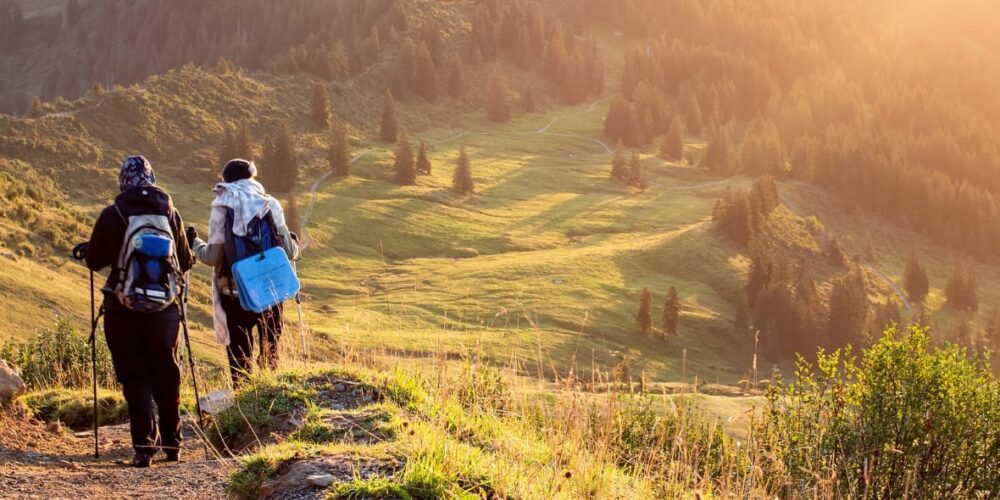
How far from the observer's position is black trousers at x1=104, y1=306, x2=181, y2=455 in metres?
10.4

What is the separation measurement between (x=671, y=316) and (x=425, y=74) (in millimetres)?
71837

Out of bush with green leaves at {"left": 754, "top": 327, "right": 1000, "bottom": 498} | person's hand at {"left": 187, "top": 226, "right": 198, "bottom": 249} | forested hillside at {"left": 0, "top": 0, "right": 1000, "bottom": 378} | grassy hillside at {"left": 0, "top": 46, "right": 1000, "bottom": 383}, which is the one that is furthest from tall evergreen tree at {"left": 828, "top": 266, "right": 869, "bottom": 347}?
person's hand at {"left": 187, "top": 226, "right": 198, "bottom": 249}

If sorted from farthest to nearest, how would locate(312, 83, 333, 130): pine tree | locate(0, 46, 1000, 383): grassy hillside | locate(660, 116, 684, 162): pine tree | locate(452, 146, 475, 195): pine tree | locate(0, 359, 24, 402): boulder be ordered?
locate(660, 116, 684, 162): pine tree
locate(312, 83, 333, 130): pine tree
locate(452, 146, 475, 195): pine tree
locate(0, 46, 1000, 383): grassy hillside
locate(0, 359, 24, 402): boulder

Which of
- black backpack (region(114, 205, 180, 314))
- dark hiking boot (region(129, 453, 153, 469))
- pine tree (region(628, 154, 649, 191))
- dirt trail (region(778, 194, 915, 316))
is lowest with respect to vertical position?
dirt trail (region(778, 194, 915, 316))

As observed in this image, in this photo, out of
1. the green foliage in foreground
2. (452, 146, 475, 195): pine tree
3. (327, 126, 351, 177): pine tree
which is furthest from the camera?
(452, 146, 475, 195): pine tree

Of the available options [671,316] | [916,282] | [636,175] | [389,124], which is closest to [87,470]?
[671,316]

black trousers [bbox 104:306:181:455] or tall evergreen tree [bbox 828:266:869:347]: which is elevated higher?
black trousers [bbox 104:306:181:455]

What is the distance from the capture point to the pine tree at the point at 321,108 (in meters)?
115

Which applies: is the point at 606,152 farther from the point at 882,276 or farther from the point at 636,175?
the point at 882,276

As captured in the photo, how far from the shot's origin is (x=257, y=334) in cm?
1271

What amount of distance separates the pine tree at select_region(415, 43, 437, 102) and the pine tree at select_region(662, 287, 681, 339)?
69.6 m

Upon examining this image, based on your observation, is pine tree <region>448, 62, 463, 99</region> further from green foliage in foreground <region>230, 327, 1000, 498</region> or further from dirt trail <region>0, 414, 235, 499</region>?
dirt trail <region>0, 414, 235, 499</region>

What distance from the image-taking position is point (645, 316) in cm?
7762

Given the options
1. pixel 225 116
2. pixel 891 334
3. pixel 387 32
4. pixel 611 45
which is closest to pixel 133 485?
pixel 891 334
